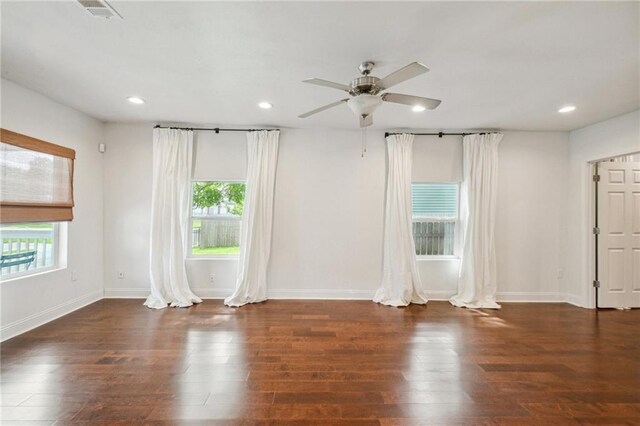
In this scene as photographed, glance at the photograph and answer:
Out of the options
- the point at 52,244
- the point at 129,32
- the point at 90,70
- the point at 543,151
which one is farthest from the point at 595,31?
the point at 52,244

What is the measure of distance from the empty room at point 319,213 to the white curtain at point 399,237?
33mm

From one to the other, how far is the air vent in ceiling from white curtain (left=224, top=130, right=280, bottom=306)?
2381mm

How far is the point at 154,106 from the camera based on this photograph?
3502 millimetres

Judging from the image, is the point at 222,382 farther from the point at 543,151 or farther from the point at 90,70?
the point at 543,151

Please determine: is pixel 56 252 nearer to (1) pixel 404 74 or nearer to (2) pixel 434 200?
(1) pixel 404 74

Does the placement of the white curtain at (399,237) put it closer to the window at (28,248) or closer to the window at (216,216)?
the window at (216,216)

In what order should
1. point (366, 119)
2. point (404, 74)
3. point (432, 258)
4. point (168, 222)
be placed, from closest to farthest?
1. point (404, 74)
2. point (366, 119)
3. point (168, 222)
4. point (432, 258)

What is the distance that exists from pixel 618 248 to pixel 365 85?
15.2 ft

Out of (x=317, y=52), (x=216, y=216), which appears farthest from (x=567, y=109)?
(x=216, y=216)

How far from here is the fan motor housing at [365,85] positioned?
2204 millimetres

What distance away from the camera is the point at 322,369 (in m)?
2.39

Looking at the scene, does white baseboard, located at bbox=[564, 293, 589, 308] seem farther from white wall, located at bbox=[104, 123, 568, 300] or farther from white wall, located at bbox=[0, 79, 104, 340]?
white wall, located at bbox=[0, 79, 104, 340]

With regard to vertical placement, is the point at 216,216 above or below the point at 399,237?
above

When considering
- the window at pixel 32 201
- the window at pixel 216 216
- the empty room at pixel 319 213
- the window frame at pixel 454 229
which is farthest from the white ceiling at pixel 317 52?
the window frame at pixel 454 229
